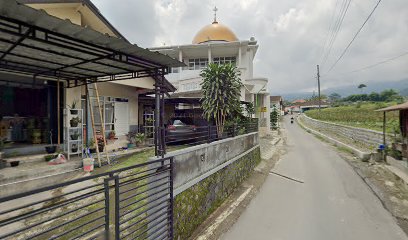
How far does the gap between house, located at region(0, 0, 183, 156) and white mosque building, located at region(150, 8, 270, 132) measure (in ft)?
22.5

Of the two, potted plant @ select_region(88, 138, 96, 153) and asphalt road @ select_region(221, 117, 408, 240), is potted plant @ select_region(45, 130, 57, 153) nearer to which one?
potted plant @ select_region(88, 138, 96, 153)

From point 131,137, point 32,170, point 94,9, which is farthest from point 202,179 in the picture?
point 94,9

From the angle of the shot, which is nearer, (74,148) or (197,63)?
(74,148)

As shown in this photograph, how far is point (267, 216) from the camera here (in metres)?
5.76

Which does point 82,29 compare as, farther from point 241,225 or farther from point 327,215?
point 327,215

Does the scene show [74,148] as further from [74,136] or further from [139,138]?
[139,138]

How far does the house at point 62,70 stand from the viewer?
3137mm

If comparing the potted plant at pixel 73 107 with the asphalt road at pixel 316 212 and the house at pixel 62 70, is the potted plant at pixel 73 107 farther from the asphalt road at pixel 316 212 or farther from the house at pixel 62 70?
the asphalt road at pixel 316 212

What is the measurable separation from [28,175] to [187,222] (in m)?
4.72

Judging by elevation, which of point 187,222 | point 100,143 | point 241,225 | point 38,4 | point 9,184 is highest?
point 38,4

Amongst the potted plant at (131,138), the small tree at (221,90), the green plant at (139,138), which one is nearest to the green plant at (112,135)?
the potted plant at (131,138)

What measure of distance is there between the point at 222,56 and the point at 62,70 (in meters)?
19.7

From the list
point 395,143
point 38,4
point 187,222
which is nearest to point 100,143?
point 38,4

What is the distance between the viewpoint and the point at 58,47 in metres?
4.11
